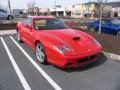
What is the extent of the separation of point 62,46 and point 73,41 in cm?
48

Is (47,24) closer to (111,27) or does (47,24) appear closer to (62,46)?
(62,46)

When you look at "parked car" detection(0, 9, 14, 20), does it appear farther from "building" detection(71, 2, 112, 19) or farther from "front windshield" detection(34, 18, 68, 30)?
"building" detection(71, 2, 112, 19)

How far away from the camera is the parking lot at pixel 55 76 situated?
409cm

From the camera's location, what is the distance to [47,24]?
657 centimetres

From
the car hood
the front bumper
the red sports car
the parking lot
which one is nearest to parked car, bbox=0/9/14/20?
the red sports car

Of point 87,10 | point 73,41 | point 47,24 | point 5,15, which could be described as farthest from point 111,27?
point 87,10

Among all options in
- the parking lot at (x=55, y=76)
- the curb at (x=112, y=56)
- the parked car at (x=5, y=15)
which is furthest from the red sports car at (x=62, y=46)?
the parked car at (x=5, y=15)

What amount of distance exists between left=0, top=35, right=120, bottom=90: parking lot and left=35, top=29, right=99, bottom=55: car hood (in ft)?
1.84

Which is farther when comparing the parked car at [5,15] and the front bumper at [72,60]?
the parked car at [5,15]

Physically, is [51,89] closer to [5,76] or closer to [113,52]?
[5,76]

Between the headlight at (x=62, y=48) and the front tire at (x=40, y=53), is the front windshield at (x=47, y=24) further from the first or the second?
the headlight at (x=62, y=48)

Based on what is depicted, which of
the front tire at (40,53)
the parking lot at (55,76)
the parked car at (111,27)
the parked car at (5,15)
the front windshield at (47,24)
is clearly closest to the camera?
the parking lot at (55,76)

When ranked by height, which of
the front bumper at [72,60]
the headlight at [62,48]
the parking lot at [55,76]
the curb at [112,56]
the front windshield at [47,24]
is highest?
the front windshield at [47,24]

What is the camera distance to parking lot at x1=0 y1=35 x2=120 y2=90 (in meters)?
4.09
